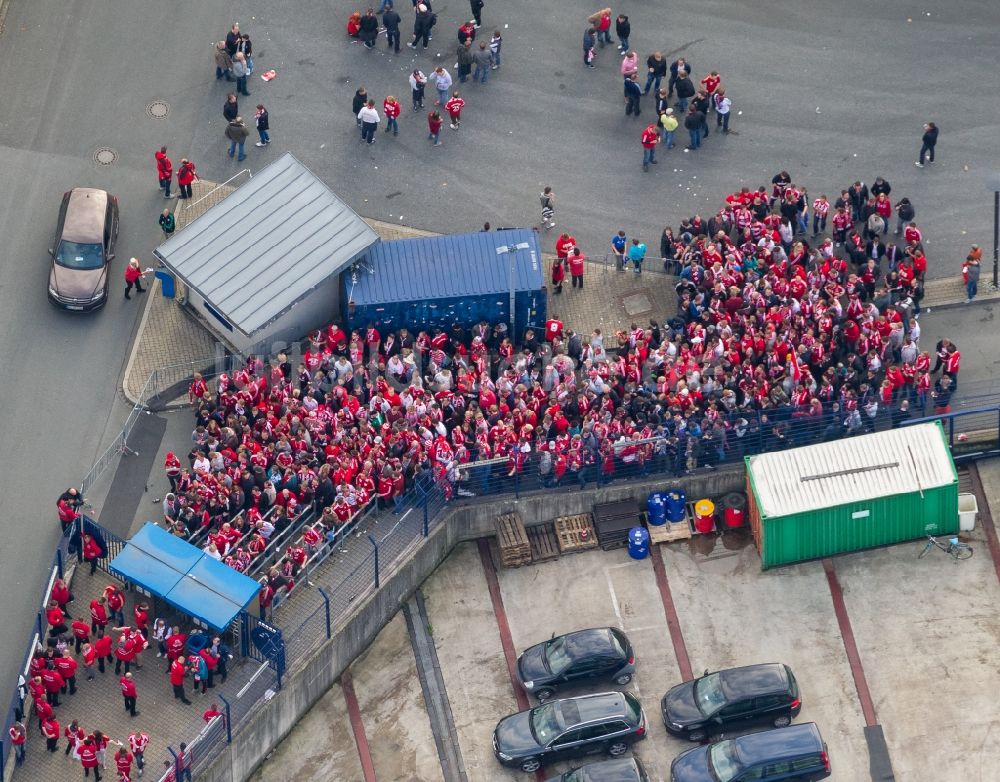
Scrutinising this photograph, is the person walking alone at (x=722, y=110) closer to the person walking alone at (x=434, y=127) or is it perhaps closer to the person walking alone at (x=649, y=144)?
the person walking alone at (x=649, y=144)

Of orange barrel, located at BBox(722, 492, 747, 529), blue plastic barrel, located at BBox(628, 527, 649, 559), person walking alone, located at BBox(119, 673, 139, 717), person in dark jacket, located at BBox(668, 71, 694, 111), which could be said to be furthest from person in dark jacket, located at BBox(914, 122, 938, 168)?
person walking alone, located at BBox(119, 673, 139, 717)

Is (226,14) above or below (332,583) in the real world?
above

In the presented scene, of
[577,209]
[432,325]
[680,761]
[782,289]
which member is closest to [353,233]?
[432,325]

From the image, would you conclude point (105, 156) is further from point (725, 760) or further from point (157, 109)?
point (725, 760)

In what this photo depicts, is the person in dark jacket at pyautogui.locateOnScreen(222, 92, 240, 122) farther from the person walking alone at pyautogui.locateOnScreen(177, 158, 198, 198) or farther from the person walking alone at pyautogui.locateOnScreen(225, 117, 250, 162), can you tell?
the person walking alone at pyautogui.locateOnScreen(177, 158, 198, 198)

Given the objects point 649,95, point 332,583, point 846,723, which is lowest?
point 846,723

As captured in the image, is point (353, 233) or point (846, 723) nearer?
point (846, 723)

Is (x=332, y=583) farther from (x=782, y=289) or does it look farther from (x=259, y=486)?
(x=782, y=289)
